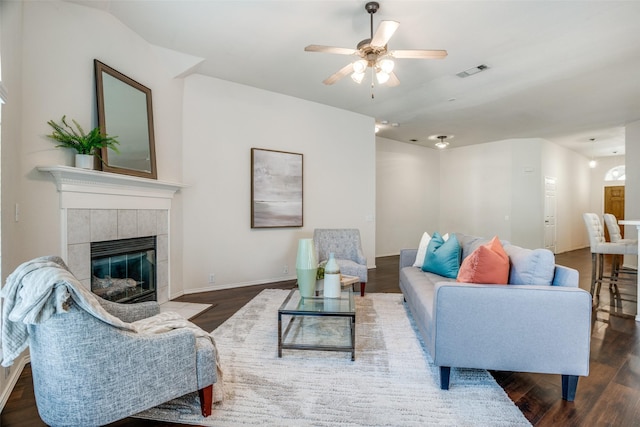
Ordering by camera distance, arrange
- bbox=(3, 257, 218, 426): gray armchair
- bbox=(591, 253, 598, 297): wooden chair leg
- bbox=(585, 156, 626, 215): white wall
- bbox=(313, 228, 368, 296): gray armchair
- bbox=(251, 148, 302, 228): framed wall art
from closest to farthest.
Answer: bbox=(3, 257, 218, 426): gray armchair < bbox=(591, 253, 598, 297): wooden chair leg < bbox=(313, 228, 368, 296): gray armchair < bbox=(251, 148, 302, 228): framed wall art < bbox=(585, 156, 626, 215): white wall

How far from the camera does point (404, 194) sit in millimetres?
8266

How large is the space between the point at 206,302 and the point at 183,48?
3040 millimetres

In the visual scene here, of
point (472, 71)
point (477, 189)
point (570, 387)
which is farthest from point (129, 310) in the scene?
point (477, 189)

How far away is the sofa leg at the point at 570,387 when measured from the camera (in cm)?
187

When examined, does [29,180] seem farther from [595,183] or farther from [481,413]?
[595,183]

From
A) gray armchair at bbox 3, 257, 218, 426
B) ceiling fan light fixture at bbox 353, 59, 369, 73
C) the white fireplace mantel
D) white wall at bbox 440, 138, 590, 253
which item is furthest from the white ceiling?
gray armchair at bbox 3, 257, 218, 426

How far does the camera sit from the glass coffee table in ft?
7.68

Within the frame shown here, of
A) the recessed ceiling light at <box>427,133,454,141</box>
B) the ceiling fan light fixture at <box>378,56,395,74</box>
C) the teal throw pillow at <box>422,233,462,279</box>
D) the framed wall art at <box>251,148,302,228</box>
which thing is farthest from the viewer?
the recessed ceiling light at <box>427,133,454,141</box>

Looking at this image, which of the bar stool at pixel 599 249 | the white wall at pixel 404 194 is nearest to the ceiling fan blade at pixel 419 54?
the bar stool at pixel 599 249

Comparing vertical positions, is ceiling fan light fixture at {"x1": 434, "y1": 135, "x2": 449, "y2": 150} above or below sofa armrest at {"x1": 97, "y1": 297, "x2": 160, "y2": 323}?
above

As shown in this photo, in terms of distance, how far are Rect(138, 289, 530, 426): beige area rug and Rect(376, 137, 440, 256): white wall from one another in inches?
203

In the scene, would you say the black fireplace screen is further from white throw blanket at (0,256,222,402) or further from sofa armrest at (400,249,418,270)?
sofa armrest at (400,249,418,270)

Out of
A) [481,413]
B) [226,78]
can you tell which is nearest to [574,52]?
[481,413]

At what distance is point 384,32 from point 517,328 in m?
2.29
